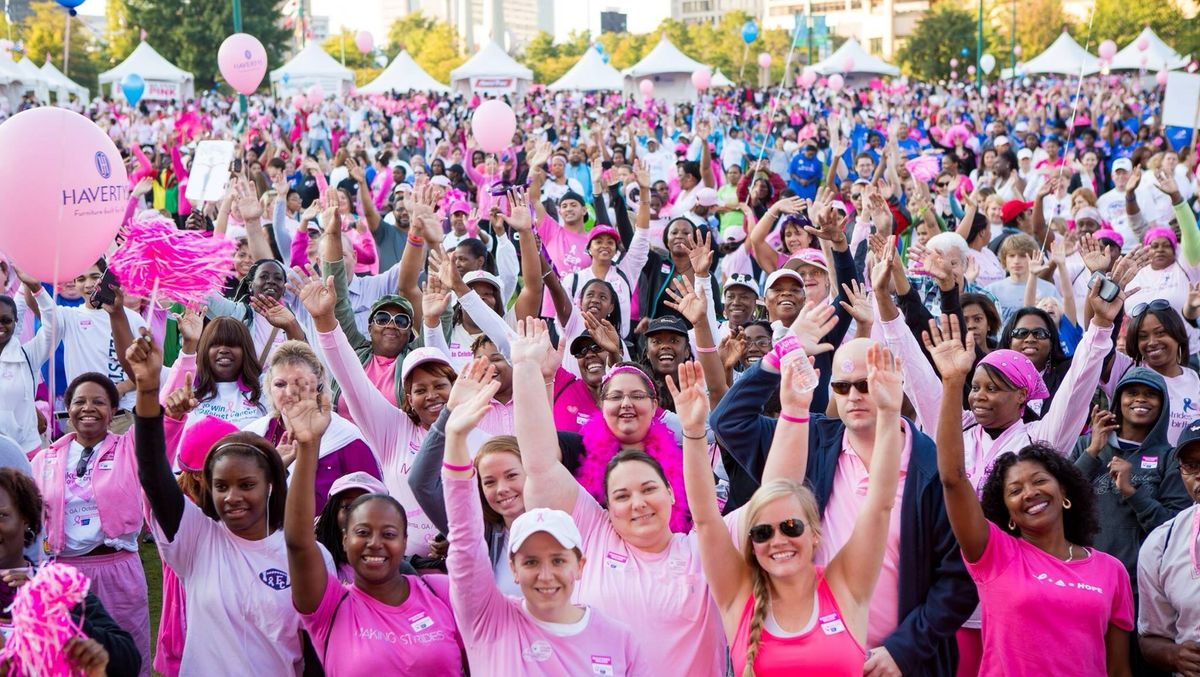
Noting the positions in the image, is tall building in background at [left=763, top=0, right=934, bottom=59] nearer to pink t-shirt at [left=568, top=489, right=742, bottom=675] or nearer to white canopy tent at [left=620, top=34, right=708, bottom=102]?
white canopy tent at [left=620, top=34, right=708, bottom=102]

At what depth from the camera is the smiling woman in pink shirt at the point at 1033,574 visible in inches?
143

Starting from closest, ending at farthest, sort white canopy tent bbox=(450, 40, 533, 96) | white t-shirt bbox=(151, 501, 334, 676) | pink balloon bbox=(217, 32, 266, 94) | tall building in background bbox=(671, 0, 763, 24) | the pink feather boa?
1. white t-shirt bbox=(151, 501, 334, 676)
2. the pink feather boa
3. pink balloon bbox=(217, 32, 266, 94)
4. white canopy tent bbox=(450, 40, 533, 96)
5. tall building in background bbox=(671, 0, 763, 24)

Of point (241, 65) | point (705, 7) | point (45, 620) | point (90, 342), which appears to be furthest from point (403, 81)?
point (705, 7)

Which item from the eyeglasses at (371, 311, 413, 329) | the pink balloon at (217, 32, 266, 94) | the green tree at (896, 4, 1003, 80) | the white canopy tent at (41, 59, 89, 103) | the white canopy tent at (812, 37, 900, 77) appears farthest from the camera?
the green tree at (896, 4, 1003, 80)

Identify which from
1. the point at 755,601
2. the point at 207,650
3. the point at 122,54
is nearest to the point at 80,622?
the point at 207,650

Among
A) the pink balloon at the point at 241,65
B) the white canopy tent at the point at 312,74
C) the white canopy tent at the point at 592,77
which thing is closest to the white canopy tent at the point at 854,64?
the white canopy tent at the point at 592,77

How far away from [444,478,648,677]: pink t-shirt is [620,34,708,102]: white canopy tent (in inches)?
1351

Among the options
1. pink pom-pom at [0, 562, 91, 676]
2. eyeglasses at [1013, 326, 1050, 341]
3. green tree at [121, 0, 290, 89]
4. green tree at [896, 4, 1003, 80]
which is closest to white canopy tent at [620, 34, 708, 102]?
green tree at [896, 4, 1003, 80]

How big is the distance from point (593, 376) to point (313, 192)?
8340mm

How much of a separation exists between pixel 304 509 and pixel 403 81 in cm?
3482

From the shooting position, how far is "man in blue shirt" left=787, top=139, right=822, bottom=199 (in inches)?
547

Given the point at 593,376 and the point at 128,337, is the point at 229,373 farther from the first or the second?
the point at 593,376

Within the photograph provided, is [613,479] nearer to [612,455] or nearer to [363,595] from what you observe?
[612,455]

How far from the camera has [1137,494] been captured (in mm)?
4406
